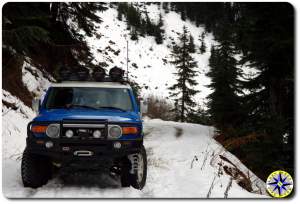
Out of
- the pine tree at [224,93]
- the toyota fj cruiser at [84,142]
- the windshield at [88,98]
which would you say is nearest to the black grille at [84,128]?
the toyota fj cruiser at [84,142]

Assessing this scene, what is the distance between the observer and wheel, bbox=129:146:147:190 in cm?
736

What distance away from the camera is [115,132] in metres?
7.07

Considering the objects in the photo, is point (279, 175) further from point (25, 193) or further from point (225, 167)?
point (25, 193)

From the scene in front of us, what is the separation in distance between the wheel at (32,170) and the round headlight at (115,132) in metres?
1.51

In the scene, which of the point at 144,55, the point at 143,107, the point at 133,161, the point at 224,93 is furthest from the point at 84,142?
the point at 144,55

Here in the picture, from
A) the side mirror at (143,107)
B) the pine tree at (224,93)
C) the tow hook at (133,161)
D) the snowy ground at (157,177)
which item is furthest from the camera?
the pine tree at (224,93)

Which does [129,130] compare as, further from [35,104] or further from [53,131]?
[35,104]

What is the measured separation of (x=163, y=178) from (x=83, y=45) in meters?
13.0

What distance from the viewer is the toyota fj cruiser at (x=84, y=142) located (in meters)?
6.94

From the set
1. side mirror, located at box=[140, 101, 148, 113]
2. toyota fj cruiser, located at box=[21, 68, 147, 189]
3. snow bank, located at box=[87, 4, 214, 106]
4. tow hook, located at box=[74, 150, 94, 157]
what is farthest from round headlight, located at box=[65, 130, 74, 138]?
snow bank, located at box=[87, 4, 214, 106]

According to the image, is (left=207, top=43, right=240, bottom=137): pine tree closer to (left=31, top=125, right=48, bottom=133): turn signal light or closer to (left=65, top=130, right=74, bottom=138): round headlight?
(left=65, top=130, right=74, bottom=138): round headlight

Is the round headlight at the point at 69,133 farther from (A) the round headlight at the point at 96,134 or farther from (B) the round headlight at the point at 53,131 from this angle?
(A) the round headlight at the point at 96,134

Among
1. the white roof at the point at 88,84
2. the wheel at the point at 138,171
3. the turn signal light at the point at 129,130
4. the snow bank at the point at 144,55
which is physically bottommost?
the snow bank at the point at 144,55

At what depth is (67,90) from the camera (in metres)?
8.30
